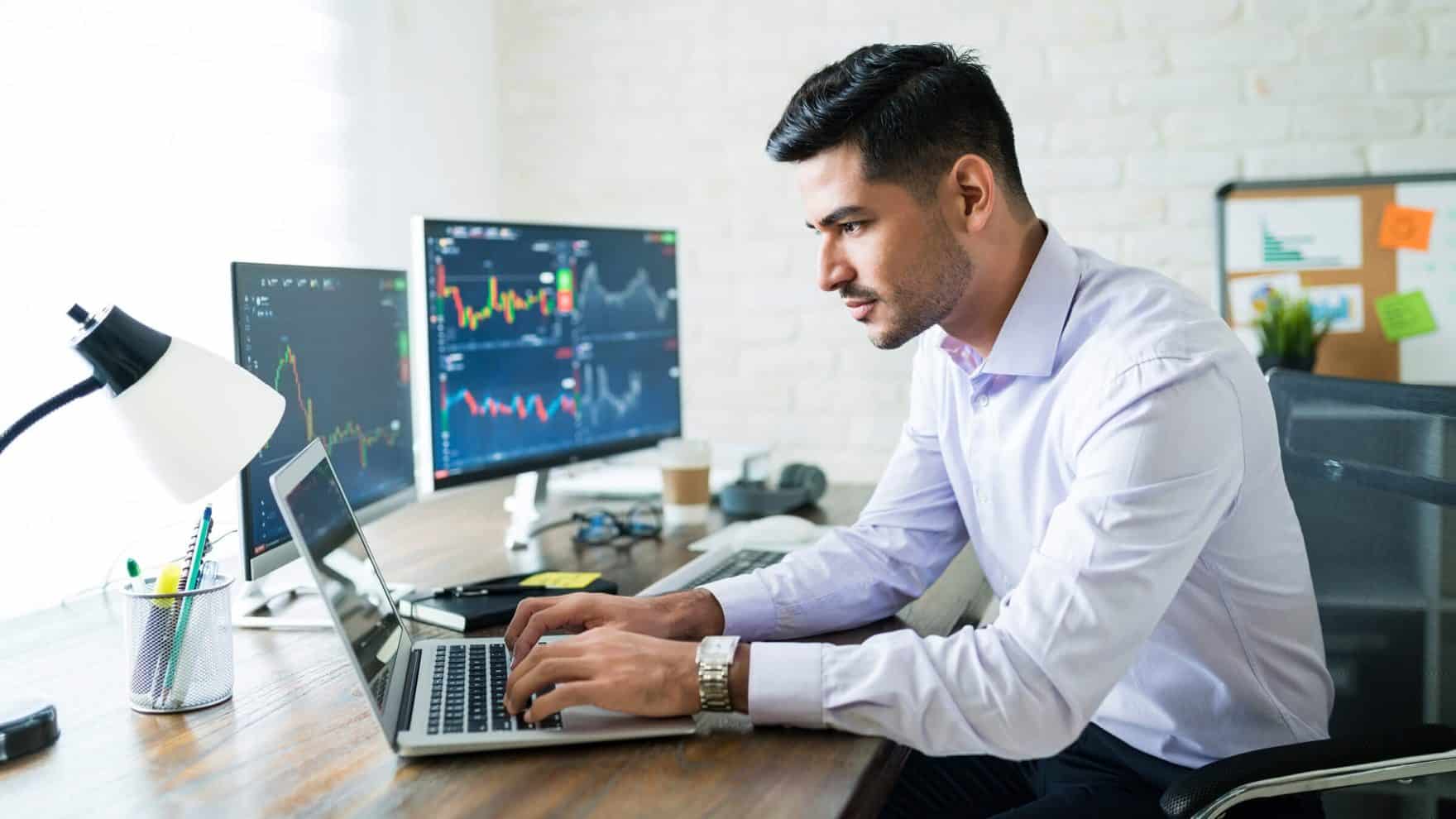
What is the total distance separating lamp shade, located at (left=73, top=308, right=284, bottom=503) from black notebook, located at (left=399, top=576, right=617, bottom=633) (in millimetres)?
359

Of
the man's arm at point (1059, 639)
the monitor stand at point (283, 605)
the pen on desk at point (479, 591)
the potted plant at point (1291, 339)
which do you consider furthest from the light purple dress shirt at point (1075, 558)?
the potted plant at point (1291, 339)

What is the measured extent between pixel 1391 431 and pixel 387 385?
3.86 feet

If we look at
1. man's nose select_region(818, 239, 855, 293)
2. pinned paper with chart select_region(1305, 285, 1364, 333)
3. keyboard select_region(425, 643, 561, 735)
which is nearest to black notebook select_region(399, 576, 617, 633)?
keyboard select_region(425, 643, 561, 735)

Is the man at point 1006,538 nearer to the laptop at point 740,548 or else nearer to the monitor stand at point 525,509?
the laptop at point 740,548

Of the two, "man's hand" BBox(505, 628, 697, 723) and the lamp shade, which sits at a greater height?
the lamp shade

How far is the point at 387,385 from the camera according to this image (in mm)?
1647

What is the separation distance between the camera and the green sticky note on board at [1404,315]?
2.47 metres

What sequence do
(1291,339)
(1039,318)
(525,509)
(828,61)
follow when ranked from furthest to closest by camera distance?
(828,61) → (1291,339) → (525,509) → (1039,318)

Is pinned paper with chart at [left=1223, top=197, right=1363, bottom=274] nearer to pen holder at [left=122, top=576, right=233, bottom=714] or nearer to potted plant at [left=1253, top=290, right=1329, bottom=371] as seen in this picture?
potted plant at [left=1253, top=290, right=1329, bottom=371]

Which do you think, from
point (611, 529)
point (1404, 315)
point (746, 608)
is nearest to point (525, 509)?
point (611, 529)

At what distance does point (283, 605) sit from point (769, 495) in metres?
0.84

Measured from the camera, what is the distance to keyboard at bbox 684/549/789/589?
1.52 m

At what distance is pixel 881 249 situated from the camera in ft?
4.26

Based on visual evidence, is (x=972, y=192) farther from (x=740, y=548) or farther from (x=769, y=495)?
(x=769, y=495)
